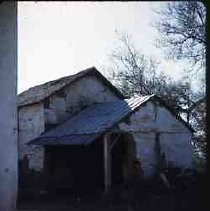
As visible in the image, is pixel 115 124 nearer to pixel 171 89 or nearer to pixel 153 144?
pixel 153 144

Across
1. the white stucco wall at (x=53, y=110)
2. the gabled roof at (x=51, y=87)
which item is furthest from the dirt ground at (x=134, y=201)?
the gabled roof at (x=51, y=87)

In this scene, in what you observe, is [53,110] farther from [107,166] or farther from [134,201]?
[134,201]

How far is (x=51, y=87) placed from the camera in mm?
23203

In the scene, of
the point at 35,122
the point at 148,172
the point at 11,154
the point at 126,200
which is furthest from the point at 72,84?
the point at 11,154

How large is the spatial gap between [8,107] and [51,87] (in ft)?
59.4

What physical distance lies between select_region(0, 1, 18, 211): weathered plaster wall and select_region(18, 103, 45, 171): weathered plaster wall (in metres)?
16.3

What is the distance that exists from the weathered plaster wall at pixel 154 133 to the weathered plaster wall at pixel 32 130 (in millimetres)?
5222

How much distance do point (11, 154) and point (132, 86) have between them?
29.0 metres

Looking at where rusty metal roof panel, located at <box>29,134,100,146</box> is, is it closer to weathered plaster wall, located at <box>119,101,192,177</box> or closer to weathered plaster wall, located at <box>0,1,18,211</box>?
weathered plaster wall, located at <box>119,101,192,177</box>

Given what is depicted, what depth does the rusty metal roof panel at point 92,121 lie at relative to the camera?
58.1 feet

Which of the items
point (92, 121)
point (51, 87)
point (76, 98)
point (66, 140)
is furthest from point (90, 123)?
point (51, 87)

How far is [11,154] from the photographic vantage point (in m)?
5.07

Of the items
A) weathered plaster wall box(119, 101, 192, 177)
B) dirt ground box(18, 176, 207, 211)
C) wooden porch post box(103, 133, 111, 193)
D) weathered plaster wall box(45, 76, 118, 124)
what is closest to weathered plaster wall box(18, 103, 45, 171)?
weathered plaster wall box(45, 76, 118, 124)

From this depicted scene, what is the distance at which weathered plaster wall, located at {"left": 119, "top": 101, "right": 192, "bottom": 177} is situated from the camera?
18.6 meters
